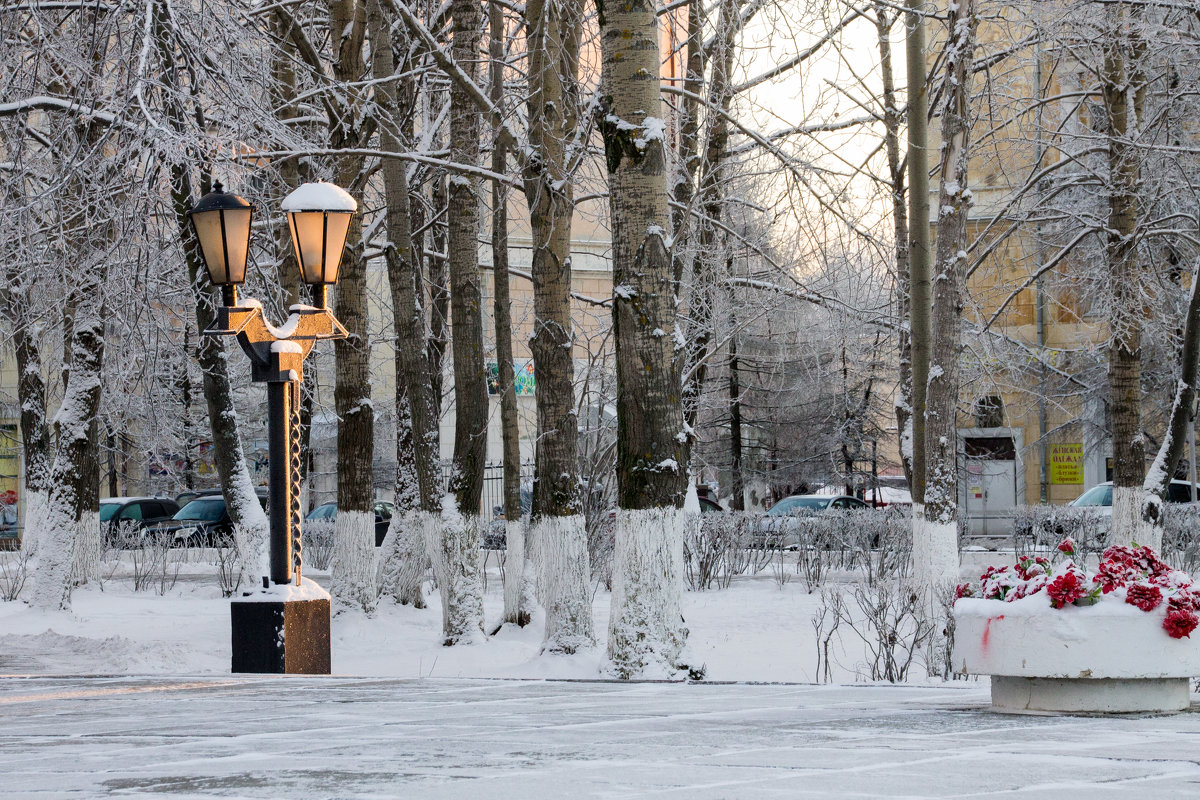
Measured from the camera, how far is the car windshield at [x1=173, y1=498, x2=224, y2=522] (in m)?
34.1

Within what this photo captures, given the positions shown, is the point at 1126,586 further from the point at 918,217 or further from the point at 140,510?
the point at 140,510

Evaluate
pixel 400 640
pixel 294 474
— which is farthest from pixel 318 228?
pixel 400 640

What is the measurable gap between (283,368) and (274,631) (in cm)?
A: 182

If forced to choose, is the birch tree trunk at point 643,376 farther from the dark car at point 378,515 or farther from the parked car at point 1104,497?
the dark car at point 378,515

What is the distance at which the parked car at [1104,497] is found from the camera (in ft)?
96.6

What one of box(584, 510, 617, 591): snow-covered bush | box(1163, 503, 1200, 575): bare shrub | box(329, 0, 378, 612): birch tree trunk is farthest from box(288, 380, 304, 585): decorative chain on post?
box(1163, 503, 1200, 575): bare shrub

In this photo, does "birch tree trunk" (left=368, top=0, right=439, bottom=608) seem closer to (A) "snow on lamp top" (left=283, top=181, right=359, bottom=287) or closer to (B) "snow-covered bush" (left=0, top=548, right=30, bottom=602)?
(A) "snow on lamp top" (left=283, top=181, right=359, bottom=287)

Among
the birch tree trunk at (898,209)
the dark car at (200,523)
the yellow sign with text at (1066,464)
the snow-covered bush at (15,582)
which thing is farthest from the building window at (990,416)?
the snow-covered bush at (15,582)

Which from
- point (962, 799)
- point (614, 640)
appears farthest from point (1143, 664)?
point (614, 640)

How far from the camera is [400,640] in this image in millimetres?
16203

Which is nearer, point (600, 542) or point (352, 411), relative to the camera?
point (352, 411)

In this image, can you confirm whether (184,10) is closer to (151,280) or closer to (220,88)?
(220,88)

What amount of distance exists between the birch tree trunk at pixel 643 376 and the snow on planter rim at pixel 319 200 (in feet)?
6.45

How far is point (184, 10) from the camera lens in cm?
909
